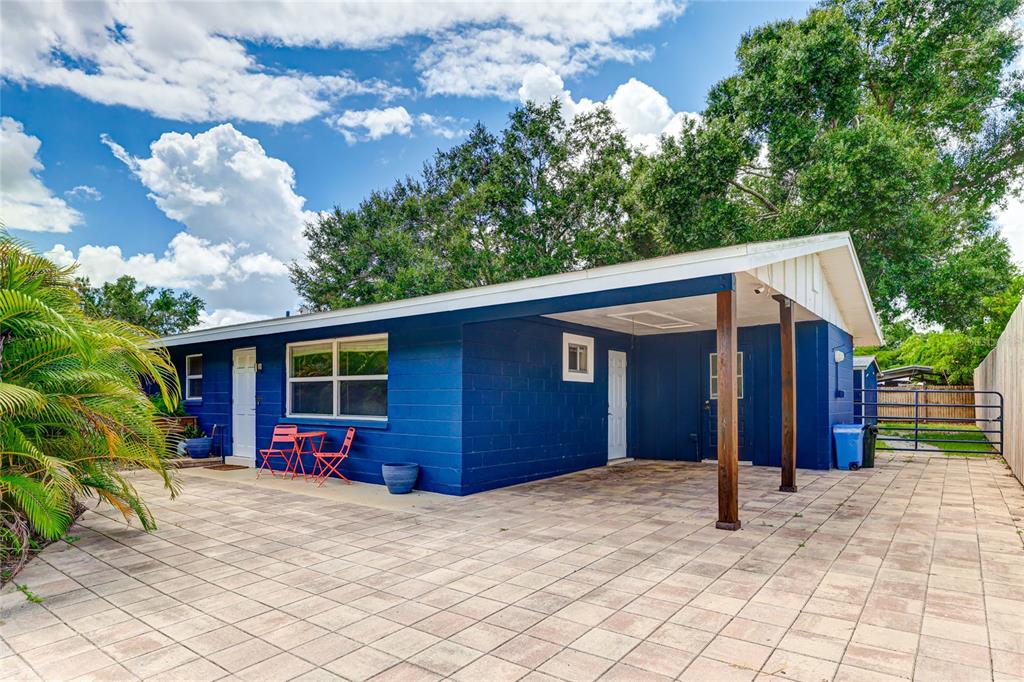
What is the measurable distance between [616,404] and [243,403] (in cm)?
593

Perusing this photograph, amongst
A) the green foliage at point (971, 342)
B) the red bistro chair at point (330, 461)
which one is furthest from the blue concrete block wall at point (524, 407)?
the green foliage at point (971, 342)

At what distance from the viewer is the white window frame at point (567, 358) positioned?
7969 mm

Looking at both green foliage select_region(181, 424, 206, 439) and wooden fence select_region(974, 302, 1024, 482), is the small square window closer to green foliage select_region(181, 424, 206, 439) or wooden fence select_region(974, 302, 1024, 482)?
wooden fence select_region(974, 302, 1024, 482)

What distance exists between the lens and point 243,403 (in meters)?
9.30

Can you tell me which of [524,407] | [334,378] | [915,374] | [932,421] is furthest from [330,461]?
[915,374]

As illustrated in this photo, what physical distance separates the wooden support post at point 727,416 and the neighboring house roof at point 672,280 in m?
0.41

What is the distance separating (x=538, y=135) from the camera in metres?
17.0

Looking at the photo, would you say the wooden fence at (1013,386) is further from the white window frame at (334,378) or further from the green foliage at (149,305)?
the green foliage at (149,305)

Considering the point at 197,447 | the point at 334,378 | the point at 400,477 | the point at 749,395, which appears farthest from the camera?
the point at 197,447

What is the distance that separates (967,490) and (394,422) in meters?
6.68

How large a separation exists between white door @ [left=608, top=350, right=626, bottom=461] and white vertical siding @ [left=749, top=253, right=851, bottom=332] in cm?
297

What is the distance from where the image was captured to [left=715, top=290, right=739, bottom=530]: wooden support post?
4.75 metres

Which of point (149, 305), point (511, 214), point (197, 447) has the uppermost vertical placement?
point (511, 214)

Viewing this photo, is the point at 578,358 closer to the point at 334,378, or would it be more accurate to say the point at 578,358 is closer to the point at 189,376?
the point at 334,378
